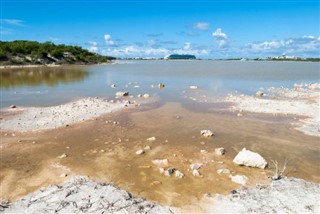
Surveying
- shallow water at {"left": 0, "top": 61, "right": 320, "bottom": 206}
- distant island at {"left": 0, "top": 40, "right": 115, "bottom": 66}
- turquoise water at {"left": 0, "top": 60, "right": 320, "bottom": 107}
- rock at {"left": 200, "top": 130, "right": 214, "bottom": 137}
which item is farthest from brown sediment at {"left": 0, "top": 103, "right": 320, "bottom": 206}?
distant island at {"left": 0, "top": 40, "right": 115, "bottom": 66}

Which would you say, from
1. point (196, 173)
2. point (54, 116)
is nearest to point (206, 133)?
point (196, 173)

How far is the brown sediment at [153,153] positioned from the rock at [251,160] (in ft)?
0.93

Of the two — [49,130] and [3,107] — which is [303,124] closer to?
[49,130]

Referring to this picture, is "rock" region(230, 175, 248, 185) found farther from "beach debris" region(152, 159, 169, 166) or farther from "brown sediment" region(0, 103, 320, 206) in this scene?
"beach debris" region(152, 159, 169, 166)

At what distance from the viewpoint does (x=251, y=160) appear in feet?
40.6

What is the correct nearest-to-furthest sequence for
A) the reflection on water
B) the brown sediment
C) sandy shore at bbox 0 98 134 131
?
the brown sediment → sandy shore at bbox 0 98 134 131 → the reflection on water

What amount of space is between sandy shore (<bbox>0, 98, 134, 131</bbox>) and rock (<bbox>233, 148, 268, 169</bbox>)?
11.9 meters

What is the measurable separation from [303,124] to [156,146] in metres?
11.2

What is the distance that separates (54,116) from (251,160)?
14917 mm

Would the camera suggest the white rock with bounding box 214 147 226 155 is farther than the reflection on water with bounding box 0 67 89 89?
No

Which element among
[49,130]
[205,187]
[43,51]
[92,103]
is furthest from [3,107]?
[43,51]

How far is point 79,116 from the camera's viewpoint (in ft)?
68.9

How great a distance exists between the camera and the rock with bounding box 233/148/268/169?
40.1ft

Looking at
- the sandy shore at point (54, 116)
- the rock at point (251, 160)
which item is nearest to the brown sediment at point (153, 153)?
the rock at point (251, 160)
